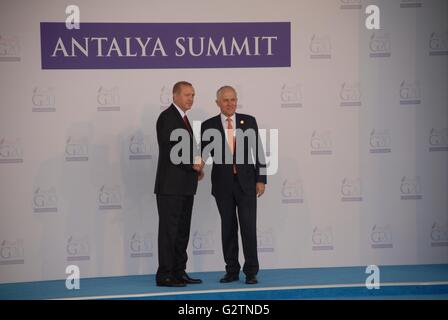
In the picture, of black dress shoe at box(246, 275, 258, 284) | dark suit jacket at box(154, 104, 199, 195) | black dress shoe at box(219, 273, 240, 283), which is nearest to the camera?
dark suit jacket at box(154, 104, 199, 195)

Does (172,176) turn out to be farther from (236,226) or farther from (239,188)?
(236,226)

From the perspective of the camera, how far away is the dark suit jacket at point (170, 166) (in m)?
A: 7.41

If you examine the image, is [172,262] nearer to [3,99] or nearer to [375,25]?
[3,99]

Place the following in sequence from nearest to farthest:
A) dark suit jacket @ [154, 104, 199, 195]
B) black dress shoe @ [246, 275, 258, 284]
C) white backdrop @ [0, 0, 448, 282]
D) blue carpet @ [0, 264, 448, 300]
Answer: blue carpet @ [0, 264, 448, 300], dark suit jacket @ [154, 104, 199, 195], black dress shoe @ [246, 275, 258, 284], white backdrop @ [0, 0, 448, 282]

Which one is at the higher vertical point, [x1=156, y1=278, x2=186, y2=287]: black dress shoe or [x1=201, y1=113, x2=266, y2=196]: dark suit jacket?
[x1=201, y1=113, x2=266, y2=196]: dark suit jacket

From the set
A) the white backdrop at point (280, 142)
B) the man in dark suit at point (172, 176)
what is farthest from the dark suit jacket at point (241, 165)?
the white backdrop at point (280, 142)

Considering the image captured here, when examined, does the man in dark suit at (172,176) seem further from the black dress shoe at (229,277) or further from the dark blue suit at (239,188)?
the black dress shoe at (229,277)

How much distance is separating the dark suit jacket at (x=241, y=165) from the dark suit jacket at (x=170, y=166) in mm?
258

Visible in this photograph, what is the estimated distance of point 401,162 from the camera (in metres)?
8.55

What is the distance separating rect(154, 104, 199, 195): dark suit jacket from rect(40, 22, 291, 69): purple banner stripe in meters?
0.96

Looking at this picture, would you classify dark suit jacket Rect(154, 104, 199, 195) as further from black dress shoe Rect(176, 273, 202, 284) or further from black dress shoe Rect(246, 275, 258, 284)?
black dress shoe Rect(246, 275, 258, 284)

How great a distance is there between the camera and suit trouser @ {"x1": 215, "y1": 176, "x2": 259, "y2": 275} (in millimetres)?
7566

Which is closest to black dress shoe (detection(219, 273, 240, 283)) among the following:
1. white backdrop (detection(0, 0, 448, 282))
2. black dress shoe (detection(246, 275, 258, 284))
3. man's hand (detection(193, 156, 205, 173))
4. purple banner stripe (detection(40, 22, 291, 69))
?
black dress shoe (detection(246, 275, 258, 284))
